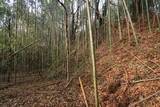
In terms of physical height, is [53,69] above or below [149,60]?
below

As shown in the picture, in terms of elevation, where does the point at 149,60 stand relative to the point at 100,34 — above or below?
below

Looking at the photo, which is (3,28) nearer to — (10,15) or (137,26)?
(10,15)


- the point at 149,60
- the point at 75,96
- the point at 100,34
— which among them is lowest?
the point at 75,96

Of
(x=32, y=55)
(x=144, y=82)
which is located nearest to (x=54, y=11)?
(x=32, y=55)

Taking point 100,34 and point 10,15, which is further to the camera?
point 100,34

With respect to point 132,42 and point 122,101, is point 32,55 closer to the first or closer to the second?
point 132,42

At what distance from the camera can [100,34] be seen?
28.2 ft

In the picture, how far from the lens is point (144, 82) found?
2811 mm

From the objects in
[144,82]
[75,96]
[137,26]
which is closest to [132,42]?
[137,26]

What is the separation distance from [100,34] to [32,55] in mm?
4556

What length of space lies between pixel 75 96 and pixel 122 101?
1.30 metres

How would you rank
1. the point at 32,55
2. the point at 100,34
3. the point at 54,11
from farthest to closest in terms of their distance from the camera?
1. the point at 54,11
2. the point at 32,55
3. the point at 100,34

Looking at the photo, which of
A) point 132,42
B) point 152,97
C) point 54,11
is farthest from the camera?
point 54,11

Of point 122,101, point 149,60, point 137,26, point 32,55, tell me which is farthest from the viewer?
point 32,55
